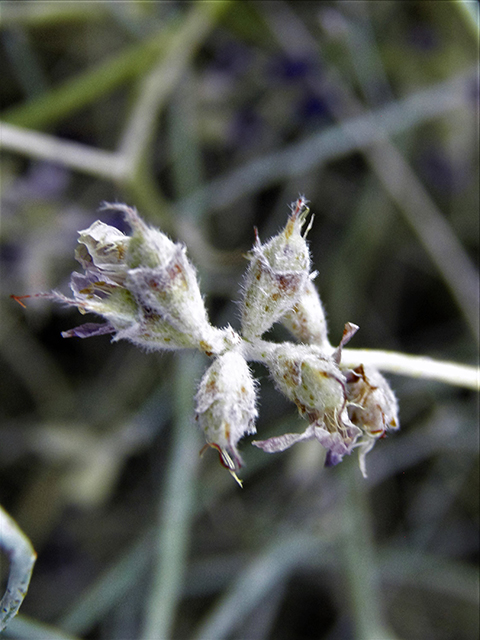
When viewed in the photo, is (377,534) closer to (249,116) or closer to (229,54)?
(249,116)

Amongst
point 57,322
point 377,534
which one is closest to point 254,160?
point 57,322

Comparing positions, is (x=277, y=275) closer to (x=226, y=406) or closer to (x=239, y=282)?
(x=226, y=406)

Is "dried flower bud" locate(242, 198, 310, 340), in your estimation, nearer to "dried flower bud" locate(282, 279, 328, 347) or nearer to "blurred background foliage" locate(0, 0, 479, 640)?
"dried flower bud" locate(282, 279, 328, 347)

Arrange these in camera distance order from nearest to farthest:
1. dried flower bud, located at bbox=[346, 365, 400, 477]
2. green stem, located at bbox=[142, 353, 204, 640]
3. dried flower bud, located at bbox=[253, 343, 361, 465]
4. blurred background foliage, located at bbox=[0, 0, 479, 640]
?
dried flower bud, located at bbox=[253, 343, 361, 465] → dried flower bud, located at bbox=[346, 365, 400, 477] → green stem, located at bbox=[142, 353, 204, 640] → blurred background foliage, located at bbox=[0, 0, 479, 640]

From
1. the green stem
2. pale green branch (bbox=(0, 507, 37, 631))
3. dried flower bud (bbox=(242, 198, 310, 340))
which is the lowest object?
the green stem

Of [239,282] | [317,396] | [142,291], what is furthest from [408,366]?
[239,282]

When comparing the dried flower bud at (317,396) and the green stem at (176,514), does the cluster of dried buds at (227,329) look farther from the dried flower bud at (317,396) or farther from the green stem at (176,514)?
the green stem at (176,514)

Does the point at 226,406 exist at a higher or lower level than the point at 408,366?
higher

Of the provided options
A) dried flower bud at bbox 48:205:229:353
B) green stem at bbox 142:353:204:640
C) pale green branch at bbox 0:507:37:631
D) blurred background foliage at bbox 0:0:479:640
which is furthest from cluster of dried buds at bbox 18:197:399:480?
blurred background foliage at bbox 0:0:479:640
